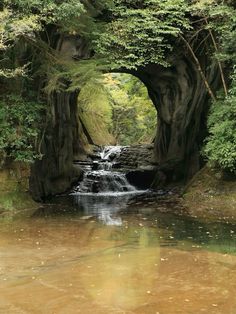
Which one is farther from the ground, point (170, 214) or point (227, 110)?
point (227, 110)

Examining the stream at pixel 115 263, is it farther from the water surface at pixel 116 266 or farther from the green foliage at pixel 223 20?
the green foliage at pixel 223 20

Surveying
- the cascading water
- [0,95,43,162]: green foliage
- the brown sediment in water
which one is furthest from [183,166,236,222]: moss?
[0,95,43,162]: green foliage

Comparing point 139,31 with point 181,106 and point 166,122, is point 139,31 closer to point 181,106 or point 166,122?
point 181,106

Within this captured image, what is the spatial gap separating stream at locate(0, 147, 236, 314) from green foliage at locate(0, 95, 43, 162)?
186cm

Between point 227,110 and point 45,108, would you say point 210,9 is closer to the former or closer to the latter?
point 227,110

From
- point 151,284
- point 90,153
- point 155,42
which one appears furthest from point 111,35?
point 90,153

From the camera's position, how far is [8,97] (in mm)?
12547

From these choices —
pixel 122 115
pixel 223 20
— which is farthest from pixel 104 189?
pixel 122 115

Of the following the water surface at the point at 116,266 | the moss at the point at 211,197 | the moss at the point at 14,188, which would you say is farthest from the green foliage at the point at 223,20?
the moss at the point at 14,188

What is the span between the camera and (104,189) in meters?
19.9

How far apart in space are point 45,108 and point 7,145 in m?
2.04

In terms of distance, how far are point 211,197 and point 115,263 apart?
270 inches

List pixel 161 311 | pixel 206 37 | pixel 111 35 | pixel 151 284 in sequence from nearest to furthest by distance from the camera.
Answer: pixel 161 311 → pixel 151 284 → pixel 111 35 → pixel 206 37

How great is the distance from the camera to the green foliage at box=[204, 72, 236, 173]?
40.2ft
